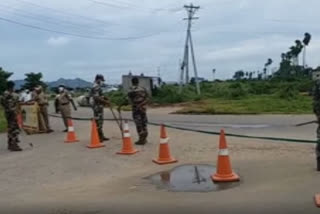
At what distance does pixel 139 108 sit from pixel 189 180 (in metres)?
4.77

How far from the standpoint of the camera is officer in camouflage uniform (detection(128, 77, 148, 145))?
14070 millimetres

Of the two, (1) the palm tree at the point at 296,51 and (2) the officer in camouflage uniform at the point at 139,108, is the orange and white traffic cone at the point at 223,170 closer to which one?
(2) the officer in camouflage uniform at the point at 139,108

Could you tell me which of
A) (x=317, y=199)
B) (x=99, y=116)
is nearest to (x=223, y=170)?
(x=317, y=199)

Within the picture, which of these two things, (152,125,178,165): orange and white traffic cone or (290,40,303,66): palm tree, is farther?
(290,40,303,66): palm tree

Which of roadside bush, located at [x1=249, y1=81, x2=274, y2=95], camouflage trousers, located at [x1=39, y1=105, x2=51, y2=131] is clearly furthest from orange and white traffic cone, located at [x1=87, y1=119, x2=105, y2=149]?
roadside bush, located at [x1=249, y1=81, x2=274, y2=95]

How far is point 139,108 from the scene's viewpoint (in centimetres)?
1406

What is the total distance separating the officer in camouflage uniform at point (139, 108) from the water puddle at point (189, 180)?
3384 millimetres

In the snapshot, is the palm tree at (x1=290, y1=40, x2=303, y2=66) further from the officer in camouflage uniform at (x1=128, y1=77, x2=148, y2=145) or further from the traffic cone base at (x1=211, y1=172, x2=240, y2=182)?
the traffic cone base at (x1=211, y1=172, x2=240, y2=182)

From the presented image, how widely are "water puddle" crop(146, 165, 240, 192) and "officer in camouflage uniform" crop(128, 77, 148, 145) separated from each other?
11.1 ft

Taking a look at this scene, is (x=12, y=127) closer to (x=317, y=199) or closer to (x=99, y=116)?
(x=99, y=116)

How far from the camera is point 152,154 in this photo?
1264cm

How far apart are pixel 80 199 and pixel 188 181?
193 centimetres

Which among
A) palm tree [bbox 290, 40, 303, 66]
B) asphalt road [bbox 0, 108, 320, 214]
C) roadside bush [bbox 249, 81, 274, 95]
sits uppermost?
palm tree [bbox 290, 40, 303, 66]

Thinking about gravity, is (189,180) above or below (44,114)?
below
